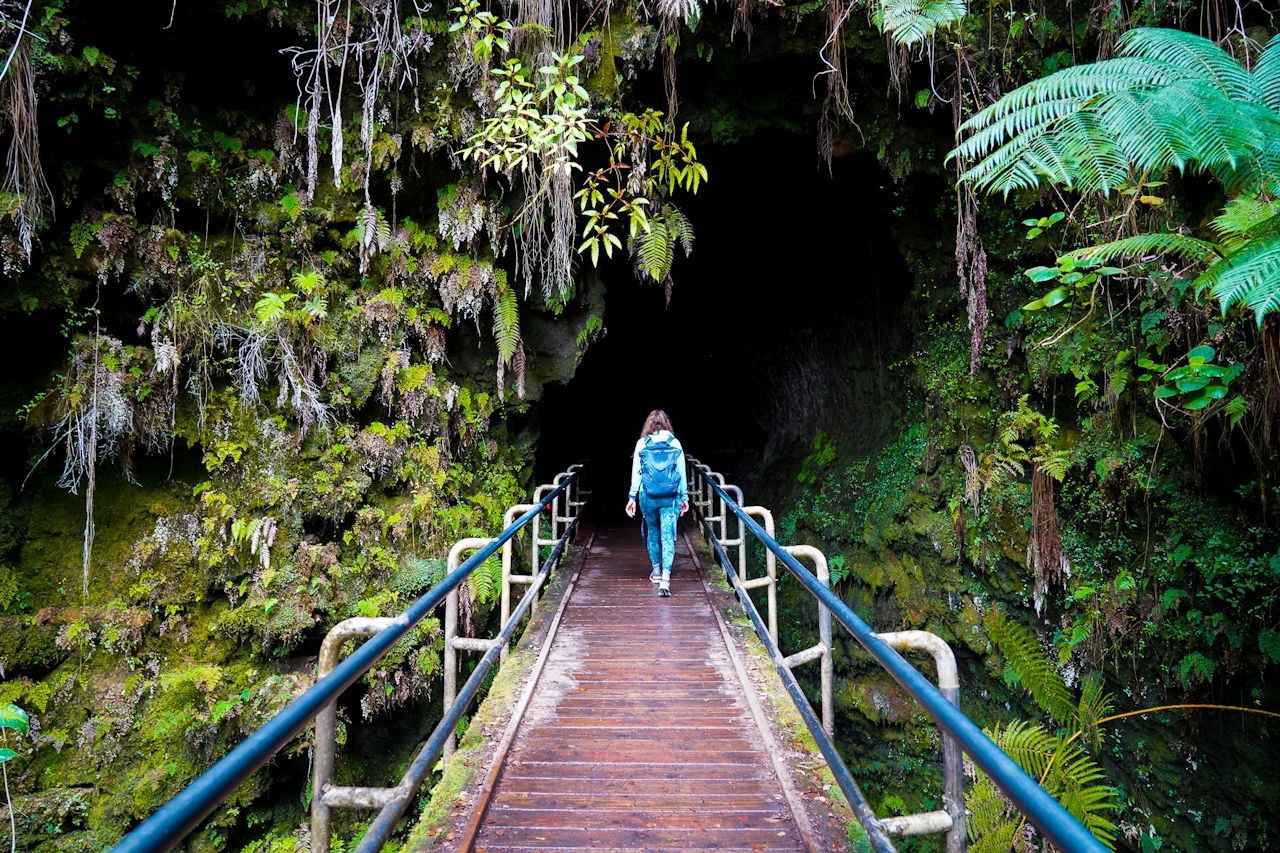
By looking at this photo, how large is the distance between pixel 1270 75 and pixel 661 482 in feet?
15.0

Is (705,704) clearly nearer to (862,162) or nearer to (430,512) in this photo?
(430,512)

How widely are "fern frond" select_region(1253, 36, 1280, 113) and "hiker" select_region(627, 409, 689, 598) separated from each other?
13.6 feet

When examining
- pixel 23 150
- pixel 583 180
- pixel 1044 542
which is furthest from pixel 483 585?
pixel 1044 542

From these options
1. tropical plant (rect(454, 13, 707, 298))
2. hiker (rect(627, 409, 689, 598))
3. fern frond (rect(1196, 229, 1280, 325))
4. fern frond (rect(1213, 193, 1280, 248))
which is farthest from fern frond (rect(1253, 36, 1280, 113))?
hiker (rect(627, 409, 689, 598))

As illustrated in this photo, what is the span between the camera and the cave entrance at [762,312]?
8.57 m

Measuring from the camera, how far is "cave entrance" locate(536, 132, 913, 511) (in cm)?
857

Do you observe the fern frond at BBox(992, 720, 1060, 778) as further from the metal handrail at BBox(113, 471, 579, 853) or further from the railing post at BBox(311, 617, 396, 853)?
the railing post at BBox(311, 617, 396, 853)

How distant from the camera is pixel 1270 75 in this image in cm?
320

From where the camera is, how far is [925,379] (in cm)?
743

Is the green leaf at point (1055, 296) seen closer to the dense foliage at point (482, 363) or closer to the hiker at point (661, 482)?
the dense foliage at point (482, 363)

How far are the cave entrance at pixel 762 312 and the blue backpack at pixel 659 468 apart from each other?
284 cm

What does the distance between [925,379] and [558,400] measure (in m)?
8.01

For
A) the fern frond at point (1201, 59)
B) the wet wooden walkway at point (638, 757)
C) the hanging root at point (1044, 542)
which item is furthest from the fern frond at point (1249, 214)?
the wet wooden walkway at point (638, 757)

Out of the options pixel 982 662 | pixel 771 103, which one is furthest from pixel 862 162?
Result: pixel 982 662
